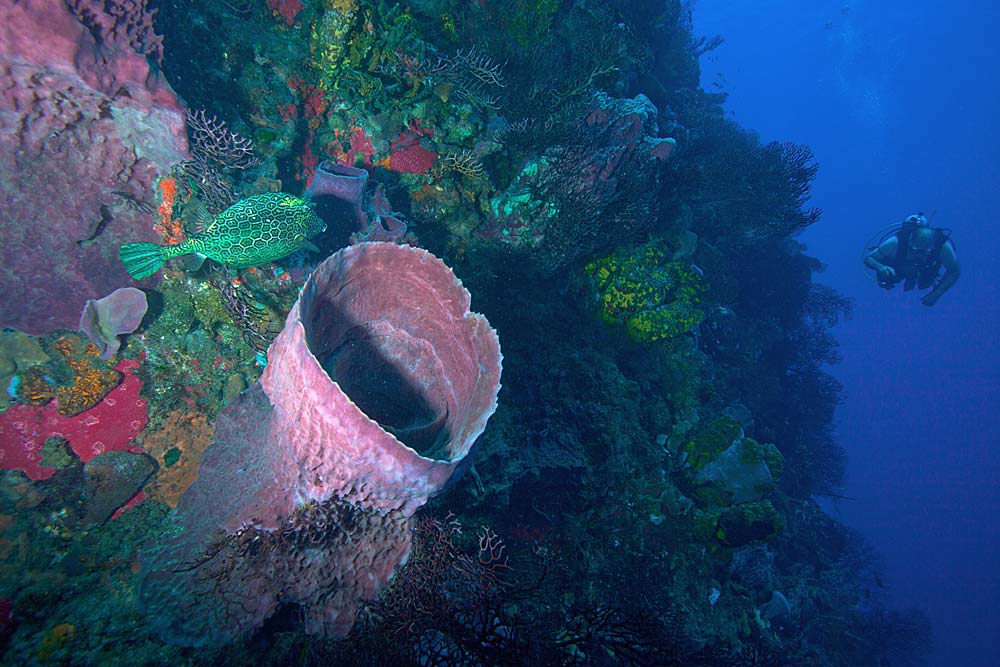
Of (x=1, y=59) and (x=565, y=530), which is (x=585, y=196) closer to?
(x=565, y=530)

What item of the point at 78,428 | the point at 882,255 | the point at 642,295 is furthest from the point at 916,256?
the point at 78,428

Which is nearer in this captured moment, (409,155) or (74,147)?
(74,147)

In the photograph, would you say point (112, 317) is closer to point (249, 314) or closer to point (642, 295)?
point (249, 314)

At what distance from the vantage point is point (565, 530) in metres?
4.32

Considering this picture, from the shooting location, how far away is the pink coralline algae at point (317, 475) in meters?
2.29

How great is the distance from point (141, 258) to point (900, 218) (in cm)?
11331

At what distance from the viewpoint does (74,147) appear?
364 cm

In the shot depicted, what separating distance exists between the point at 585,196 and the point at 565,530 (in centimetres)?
429

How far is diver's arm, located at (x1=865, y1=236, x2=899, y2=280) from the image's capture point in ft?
42.1

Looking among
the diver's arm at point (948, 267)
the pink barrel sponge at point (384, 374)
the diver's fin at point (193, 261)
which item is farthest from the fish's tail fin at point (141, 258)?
the diver's arm at point (948, 267)

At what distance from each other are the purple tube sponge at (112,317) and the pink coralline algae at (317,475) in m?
1.89

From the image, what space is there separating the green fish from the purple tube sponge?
25.6 inches

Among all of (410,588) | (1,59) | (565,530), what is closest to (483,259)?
(565,530)

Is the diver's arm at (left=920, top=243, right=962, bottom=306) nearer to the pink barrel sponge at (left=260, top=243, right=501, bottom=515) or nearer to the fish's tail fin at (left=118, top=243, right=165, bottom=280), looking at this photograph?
the pink barrel sponge at (left=260, top=243, right=501, bottom=515)
